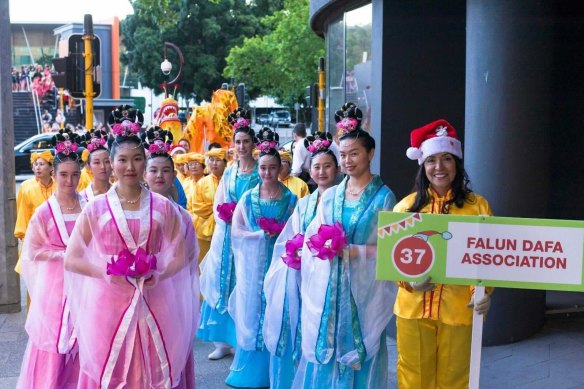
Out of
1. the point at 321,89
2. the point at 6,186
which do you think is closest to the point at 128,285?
the point at 6,186

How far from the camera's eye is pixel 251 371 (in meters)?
6.38

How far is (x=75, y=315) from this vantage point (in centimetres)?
458

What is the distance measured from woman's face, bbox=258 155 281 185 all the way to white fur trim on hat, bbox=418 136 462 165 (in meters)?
1.86

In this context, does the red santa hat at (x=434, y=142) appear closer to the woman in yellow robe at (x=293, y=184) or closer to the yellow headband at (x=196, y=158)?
the woman in yellow robe at (x=293, y=184)

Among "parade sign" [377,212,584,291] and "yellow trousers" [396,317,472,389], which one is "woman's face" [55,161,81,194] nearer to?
"yellow trousers" [396,317,472,389]

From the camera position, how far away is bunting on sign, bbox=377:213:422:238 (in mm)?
3793

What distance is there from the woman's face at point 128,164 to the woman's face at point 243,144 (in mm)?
2459

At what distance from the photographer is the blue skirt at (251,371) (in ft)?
20.9

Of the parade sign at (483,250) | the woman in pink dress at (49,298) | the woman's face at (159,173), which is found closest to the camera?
the parade sign at (483,250)

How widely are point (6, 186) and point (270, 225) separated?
151 inches

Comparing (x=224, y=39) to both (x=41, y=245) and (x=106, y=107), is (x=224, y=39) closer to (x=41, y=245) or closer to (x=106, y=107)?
(x=106, y=107)

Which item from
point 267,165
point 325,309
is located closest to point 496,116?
point 267,165

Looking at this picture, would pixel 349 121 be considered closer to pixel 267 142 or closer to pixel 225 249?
pixel 267 142

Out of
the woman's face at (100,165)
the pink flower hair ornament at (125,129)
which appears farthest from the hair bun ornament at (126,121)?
the woman's face at (100,165)
